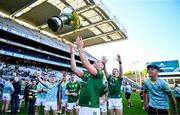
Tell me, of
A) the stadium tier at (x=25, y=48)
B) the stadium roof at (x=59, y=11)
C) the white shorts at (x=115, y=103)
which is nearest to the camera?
the white shorts at (x=115, y=103)

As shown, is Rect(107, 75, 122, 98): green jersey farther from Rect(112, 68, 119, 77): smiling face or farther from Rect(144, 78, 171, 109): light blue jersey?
Rect(144, 78, 171, 109): light blue jersey

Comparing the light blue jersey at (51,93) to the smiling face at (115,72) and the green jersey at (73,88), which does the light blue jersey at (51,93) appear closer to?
the green jersey at (73,88)

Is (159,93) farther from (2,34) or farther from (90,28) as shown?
(90,28)

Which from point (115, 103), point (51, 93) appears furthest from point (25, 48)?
point (115, 103)

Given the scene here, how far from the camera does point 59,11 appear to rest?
3481cm

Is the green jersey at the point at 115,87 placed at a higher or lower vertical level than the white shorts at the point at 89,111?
higher

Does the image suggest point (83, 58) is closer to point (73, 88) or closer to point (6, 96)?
point (73, 88)

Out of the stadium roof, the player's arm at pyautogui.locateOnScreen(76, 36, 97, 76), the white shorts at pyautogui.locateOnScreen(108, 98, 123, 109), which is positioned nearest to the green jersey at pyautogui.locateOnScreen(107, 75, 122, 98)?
the white shorts at pyautogui.locateOnScreen(108, 98, 123, 109)

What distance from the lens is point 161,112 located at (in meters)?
4.97

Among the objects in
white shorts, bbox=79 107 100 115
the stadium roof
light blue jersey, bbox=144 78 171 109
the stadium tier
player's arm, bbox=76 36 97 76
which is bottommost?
white shorts, bbox=79 107 100 115

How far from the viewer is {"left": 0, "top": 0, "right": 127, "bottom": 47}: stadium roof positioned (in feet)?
107

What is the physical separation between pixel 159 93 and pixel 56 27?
2.82 meters

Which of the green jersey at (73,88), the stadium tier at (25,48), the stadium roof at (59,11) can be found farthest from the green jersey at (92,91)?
the stadium tier at (25,48)

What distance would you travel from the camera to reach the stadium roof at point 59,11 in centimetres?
3262
